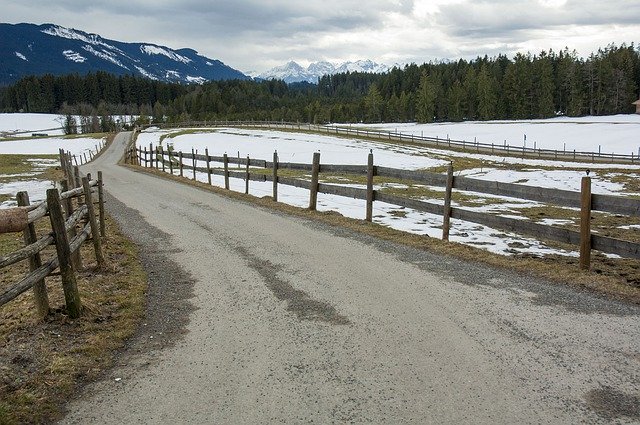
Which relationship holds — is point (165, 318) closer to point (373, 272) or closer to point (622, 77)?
point (373, 272)

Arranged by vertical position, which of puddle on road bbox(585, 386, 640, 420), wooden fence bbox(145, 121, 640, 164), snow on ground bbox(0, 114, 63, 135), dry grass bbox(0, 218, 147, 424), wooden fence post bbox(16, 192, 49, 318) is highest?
snow on ground bbox(0, 114, 63, 135)

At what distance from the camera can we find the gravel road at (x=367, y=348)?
13.3 feet

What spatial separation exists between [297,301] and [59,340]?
9.50ft

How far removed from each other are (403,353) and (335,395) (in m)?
1.08

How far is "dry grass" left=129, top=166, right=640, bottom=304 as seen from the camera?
7367mm

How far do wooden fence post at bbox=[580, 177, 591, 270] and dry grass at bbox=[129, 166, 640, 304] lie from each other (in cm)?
24

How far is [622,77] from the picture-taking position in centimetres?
10206

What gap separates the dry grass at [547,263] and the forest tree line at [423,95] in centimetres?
10592

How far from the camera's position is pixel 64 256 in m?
6.12

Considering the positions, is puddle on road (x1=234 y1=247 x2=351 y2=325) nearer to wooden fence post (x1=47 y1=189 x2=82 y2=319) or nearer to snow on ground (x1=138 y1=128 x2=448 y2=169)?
wooden fence post (x1=47 y1=189 x2=82 y2=319)

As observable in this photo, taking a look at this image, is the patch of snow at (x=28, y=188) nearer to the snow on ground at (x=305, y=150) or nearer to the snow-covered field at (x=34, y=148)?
the snow-covered field at (x=34, y=148)

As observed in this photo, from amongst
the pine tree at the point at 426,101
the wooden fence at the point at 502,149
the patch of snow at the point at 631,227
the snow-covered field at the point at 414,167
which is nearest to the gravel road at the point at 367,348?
the snow-covered field at the point at 414,167

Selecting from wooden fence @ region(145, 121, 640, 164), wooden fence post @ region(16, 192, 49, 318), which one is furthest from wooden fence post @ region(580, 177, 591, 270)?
wooden fence @ region(145, 121, 640, 164)

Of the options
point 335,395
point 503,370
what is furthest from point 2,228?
point 503,370
